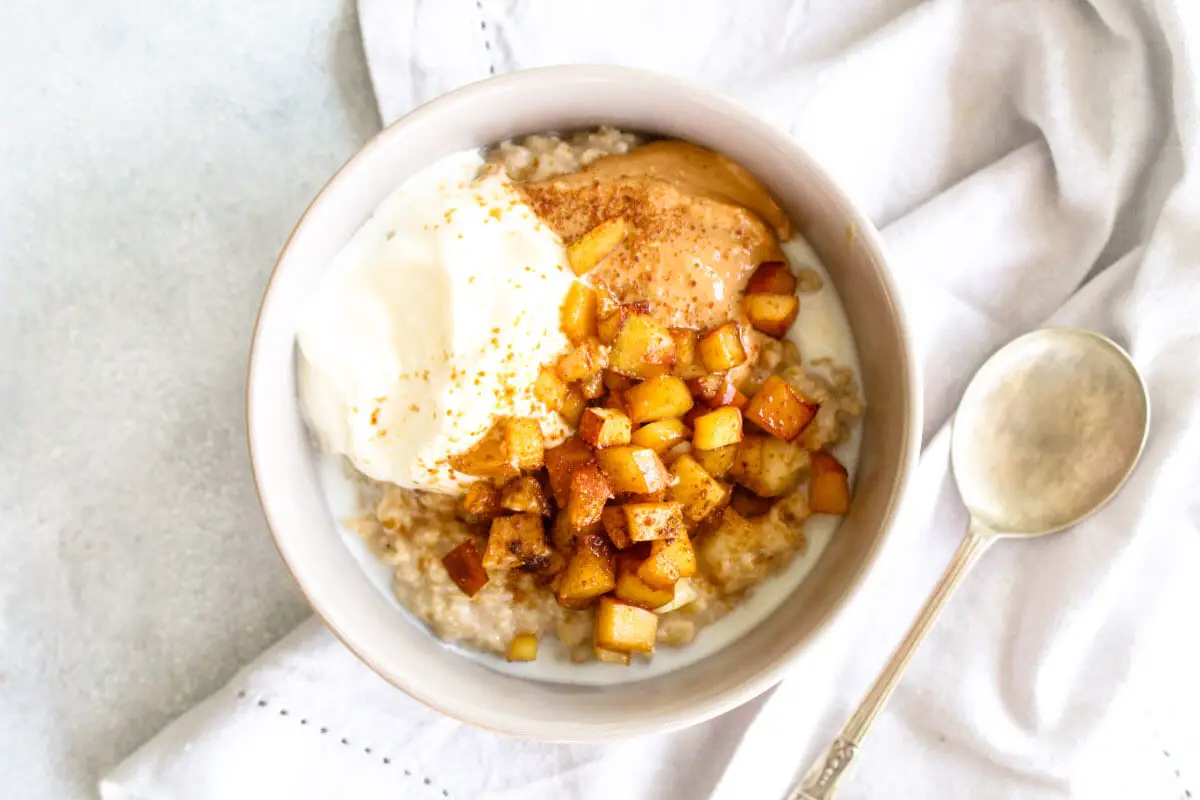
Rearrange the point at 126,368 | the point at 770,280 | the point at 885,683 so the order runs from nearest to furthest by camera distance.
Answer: the point at 770,280, the point at 885,683, the point at 126,368

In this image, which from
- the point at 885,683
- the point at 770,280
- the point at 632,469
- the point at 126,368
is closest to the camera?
the point at 632,469

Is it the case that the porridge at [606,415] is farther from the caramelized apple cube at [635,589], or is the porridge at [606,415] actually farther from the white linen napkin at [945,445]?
the white linen napkin at [945,445]

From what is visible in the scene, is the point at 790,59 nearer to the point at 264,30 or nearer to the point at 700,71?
the point at 700,71

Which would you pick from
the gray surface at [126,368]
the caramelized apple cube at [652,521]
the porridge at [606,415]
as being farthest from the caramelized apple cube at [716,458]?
the gray surface at [126,368]

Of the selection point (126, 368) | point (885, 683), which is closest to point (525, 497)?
point (885, 683)

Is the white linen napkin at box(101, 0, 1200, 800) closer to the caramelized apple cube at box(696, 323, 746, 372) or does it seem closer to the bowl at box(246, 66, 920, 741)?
the bowl at box(246, 66, 920, 741)

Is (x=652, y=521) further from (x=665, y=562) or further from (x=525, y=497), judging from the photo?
(x=525, y=497)
